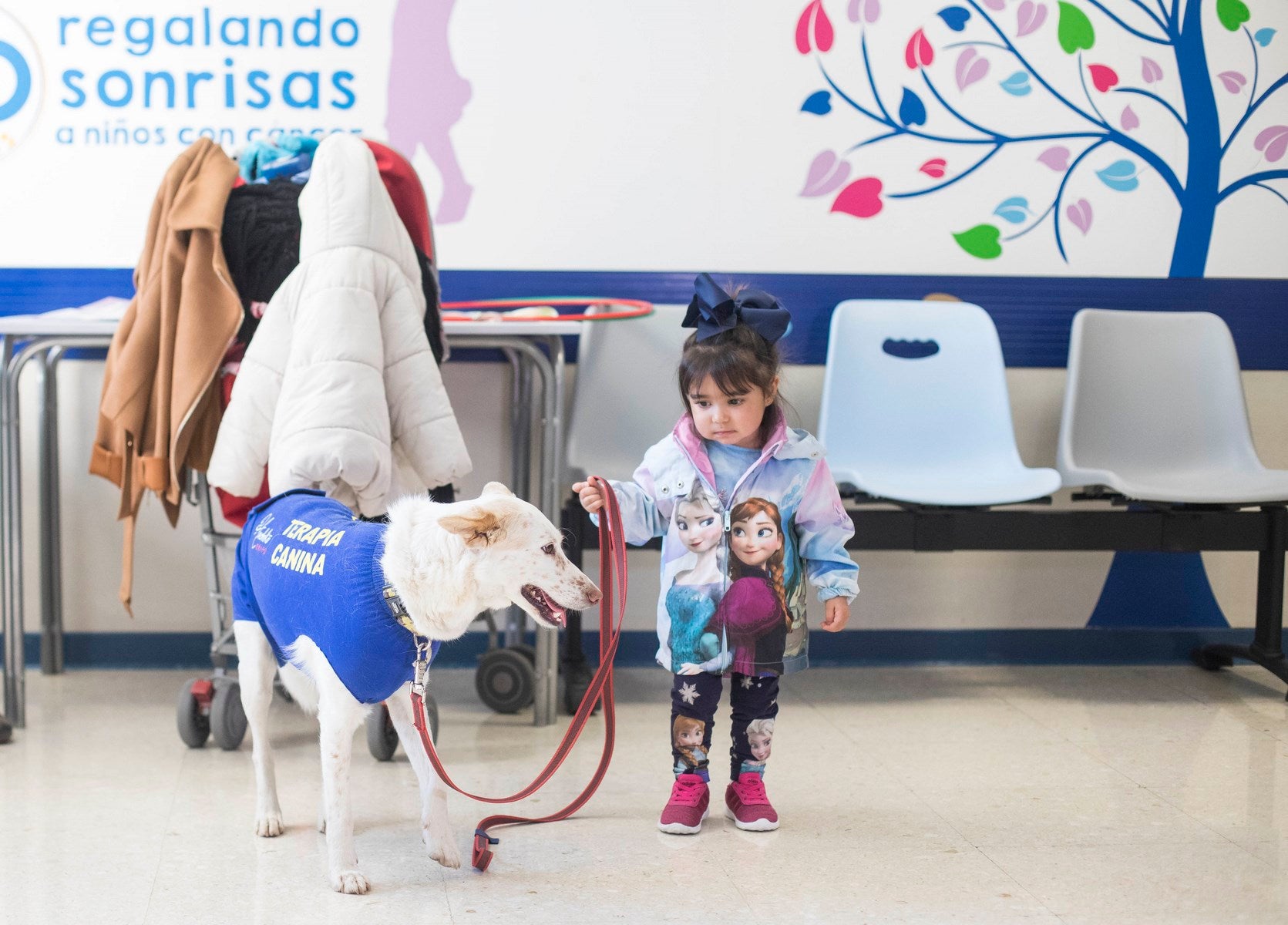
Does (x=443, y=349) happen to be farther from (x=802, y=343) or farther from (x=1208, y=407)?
(x=1208, y=407)

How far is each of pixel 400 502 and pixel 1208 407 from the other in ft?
9.16

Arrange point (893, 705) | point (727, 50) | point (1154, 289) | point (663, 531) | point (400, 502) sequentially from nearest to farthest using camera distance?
1. point (400, 502)
2. point (663, 531)
3. point (893, 705)
4. point (727, 50)
5. point (1154, 289)

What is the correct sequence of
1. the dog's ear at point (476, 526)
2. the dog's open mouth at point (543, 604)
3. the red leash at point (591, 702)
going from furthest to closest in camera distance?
the red leash at point (591, 702), the dog's open mouth at point (543, 604), the dog's ear at point (476, 526)

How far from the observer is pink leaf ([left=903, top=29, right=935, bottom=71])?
3561 mm

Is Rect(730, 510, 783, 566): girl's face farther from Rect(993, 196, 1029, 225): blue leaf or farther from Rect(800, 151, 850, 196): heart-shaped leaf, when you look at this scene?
Rect(993, 196, 1029, 225): blue leaf

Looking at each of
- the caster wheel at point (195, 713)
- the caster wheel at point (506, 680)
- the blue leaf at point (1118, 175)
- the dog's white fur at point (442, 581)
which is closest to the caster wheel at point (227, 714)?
the caster wheel at point (195, 713)

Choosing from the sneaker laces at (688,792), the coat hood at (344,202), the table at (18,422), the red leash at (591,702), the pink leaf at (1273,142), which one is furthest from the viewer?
the pink leaf at (1273,142)

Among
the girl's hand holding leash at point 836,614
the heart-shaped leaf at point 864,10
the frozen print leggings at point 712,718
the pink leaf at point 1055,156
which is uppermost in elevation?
the heart-shaped leaf at point 864,10

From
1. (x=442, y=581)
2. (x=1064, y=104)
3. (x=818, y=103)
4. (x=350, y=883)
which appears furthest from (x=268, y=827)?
(x=1064, y=104)

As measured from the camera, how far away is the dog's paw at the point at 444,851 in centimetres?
209

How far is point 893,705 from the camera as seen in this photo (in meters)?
3.23

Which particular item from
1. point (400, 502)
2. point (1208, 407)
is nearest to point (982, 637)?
point (1208, 407)

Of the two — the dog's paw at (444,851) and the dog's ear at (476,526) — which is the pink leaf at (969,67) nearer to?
the dog's ear at (476,526)

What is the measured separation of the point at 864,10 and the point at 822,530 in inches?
77.6
